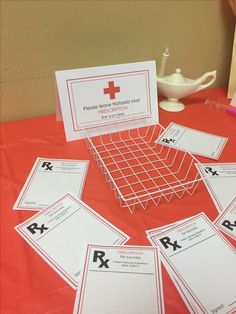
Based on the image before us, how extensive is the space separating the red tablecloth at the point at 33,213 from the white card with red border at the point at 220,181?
0.7 inches

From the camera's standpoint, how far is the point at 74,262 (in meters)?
0.54

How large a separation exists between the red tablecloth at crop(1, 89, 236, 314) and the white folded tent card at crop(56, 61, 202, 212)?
31 mm

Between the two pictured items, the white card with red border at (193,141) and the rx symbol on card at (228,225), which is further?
the white card with red border at (193,141)

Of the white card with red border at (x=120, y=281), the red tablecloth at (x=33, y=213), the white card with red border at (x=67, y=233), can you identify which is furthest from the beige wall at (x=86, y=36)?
the white card with red border at (x=120, y=281)

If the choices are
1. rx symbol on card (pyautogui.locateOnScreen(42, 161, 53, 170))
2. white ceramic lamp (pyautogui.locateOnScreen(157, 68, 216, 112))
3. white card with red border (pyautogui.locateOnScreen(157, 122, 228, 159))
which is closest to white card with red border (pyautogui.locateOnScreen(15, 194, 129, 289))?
rx symbol on card (pyautogui.locateOnScreen(42, 161, 53, 170))

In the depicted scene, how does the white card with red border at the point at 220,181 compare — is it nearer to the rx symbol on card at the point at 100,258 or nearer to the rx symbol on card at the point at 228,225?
the rx symbol on card at the point at 228,225

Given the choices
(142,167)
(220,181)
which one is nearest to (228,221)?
(220,181)

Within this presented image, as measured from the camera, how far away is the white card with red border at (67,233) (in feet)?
1.79

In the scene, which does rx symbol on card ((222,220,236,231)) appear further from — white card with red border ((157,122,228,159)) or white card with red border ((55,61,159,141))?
white card with red border ((55,61,159,141))

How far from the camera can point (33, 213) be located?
2.11 feet

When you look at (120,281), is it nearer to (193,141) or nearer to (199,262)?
(199,262)

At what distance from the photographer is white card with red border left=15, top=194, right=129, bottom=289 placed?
21.5 inches

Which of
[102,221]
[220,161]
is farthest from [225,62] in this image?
[102,221]

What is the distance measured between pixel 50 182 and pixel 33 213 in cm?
10
